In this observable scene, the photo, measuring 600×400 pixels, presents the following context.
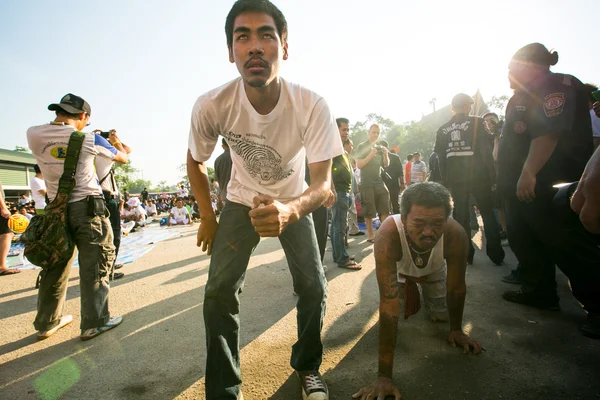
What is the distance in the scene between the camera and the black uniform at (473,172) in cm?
392

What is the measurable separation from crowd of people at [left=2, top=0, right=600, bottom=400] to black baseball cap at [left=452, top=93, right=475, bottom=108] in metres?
1.09

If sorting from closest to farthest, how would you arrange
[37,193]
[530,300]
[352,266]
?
[530,300] → [352,266] → [37,193]

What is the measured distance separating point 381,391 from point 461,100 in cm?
385

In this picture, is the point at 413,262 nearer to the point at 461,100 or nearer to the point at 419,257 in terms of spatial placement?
the point at 419,257

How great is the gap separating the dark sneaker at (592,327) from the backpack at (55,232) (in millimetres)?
4263

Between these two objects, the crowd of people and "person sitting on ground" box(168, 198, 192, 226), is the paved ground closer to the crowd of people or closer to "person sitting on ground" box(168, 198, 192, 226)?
the crowd of people

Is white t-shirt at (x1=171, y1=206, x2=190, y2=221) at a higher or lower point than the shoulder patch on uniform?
lower

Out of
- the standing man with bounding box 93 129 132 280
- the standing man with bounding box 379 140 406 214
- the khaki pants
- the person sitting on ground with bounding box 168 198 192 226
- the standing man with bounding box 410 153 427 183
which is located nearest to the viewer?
the khaki pants

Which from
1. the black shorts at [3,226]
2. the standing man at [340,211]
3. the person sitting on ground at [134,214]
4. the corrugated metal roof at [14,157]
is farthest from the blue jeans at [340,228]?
→ the corrugated metal roof at [14,157]

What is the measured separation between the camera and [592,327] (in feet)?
7.22

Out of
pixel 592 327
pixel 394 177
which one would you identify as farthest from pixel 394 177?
pixel 592 327

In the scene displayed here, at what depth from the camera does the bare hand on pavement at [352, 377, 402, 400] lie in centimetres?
165

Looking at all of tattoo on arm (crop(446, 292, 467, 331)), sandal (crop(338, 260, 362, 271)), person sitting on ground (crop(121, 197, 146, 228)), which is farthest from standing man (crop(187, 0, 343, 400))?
person sitting on ground (crop(121, 197, 146, 228))

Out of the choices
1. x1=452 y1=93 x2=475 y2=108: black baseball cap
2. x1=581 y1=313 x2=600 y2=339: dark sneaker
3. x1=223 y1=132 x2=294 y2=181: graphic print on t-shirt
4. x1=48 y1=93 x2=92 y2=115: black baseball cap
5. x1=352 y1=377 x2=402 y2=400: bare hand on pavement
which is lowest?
x1=581 y1=313 x2=600 y2=339: dark sneaker
